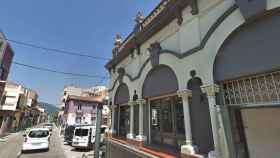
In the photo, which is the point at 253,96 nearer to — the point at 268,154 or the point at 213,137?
the point at 213,137

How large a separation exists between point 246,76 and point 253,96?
1.41ft

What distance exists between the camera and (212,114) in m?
3.63

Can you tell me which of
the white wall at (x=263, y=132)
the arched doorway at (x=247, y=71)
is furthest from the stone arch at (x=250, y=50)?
the white wall at (x=263, y=132)

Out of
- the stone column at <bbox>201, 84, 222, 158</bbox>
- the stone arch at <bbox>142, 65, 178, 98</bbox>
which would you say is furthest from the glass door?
the stone column at <bbox>201, 84, 222, 158</bbox>

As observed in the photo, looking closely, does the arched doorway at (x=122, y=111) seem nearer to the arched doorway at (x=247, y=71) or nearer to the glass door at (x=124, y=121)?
the glass door at (x=124, y=121)

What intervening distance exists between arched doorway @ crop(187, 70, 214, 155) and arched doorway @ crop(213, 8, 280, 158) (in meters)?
0.52

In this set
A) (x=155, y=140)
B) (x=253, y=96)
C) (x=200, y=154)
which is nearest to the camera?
(x=253, y=96)

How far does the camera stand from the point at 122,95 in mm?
8594

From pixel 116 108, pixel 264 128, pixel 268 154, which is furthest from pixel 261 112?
pixel 116 108

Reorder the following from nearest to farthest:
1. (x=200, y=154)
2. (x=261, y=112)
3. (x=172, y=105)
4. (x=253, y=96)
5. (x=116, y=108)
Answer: (x=253, y=96), (x=200, y=154), (x=261, y=112), (x=172, y=105), (x=116, y=108)

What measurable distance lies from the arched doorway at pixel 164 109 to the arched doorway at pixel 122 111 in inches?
82.6

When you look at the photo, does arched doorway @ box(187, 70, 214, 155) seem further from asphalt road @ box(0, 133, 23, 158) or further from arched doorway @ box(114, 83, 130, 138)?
asphalt road @ box(0, 133, 23, 158)

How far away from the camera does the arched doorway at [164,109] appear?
16.7 ft

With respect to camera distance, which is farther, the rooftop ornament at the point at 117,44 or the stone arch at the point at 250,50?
the rooftop ornament at the point at 117,44
